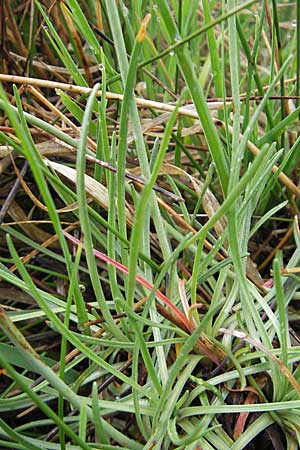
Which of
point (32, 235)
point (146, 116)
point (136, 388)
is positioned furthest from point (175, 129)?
point (136, 388)

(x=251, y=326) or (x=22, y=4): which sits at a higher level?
(x=22, y=4)

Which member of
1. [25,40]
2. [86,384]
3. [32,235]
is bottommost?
[86,384]

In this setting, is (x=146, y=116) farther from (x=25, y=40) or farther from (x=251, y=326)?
(x=251, y=326)

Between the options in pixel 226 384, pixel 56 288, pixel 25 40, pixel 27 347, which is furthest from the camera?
pixel 25 40

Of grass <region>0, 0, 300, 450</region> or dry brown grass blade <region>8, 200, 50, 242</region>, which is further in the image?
dry brown grass blade <region>8, 200, 50, 242</region>

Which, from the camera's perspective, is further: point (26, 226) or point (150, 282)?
point (26, 226)

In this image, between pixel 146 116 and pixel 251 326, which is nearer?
pixel 251 326

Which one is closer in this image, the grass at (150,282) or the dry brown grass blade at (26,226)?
the grass at (150,282)

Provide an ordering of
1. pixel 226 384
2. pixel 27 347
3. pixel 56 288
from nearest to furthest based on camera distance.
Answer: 1. pixel 27 347
2. pixel 226 384
3. pixel 56 288
